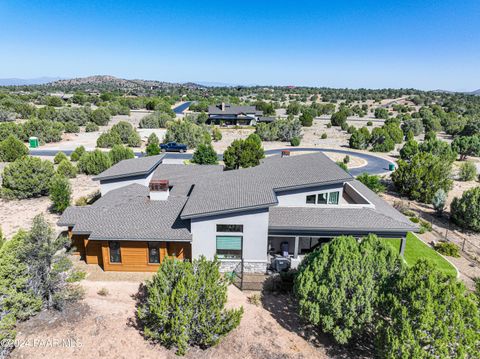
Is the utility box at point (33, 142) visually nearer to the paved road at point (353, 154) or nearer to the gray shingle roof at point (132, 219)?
the paved road at point (353, 154)

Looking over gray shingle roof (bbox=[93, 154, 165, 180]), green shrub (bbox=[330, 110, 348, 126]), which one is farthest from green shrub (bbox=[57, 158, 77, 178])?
green shrub (bbox=[330, 110, 348, 126])

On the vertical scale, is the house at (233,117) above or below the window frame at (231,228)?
above

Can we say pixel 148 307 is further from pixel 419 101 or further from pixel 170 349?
pixel 419 101

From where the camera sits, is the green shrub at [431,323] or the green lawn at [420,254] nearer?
the green shrub at [431,323]

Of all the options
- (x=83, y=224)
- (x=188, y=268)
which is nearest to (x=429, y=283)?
(x=188, y=268)

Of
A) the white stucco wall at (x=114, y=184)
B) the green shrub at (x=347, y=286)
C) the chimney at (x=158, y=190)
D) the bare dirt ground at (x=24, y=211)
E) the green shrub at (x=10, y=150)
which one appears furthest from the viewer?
the green shrub at (x=10, y=150)

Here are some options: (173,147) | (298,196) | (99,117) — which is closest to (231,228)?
(298,196)

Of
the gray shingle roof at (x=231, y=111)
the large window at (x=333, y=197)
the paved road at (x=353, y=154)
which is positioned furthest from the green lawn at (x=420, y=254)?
the gray shingle roof at (x=231, y=111)

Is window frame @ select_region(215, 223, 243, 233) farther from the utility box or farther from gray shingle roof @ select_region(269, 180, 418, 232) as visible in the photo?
the utility box

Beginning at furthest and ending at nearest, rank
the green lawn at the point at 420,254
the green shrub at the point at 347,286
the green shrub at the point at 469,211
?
the green shrub at the point at 469,211 < the green lawn at the point at 420,254 < the green shrub at the point at 347,286
